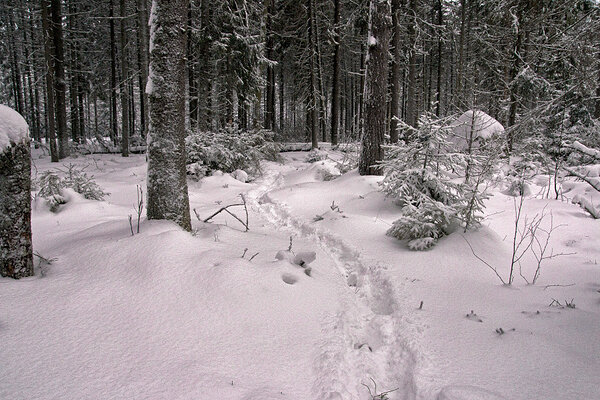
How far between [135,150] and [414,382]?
64.6ft

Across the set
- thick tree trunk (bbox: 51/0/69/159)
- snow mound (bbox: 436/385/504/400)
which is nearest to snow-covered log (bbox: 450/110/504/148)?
snow mound (bbox: 436/385/504/400)

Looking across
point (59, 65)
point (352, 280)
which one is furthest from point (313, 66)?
point (352, 280)

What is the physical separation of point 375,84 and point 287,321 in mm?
6647

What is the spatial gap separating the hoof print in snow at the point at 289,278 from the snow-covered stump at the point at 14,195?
7.99 ft

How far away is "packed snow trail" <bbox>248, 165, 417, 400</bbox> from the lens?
7.89 feet

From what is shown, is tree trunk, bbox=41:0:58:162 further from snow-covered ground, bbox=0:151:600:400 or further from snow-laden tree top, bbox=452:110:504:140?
snow-laden tree top, bbox=452:110:504:140

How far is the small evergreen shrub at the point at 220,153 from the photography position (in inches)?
412

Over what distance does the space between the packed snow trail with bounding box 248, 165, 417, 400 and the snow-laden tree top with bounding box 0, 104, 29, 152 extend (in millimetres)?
3163

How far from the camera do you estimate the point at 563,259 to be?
4.34 meters

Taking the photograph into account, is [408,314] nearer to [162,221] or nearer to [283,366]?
[283,366]

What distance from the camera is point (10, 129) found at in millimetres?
2881

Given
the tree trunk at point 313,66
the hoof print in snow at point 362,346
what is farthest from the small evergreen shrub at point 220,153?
the hoof print in snow at point 362,346

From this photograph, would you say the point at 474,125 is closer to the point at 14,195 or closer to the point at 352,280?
the point at 352,280

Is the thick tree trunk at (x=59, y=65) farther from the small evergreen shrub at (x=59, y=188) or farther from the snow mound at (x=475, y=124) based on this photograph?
the snow mound at (x=475, y=124)
